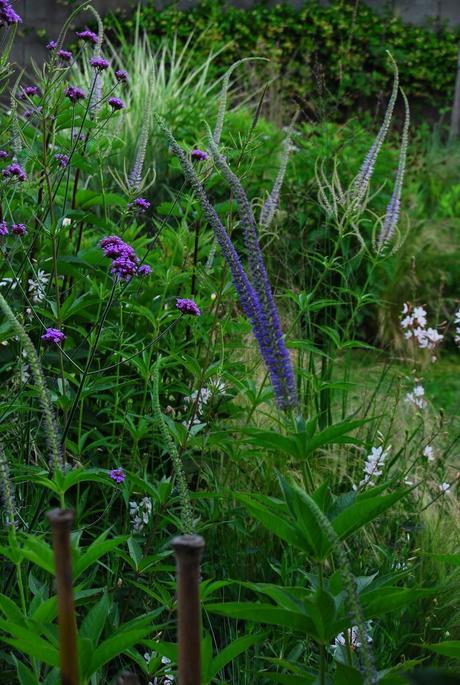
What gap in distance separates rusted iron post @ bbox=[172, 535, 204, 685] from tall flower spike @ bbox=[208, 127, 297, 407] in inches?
22.7

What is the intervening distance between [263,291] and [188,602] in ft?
1.94

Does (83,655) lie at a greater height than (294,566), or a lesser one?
greater

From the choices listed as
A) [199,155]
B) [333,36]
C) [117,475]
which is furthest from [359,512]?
[333,36]

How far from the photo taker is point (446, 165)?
28.2 feet

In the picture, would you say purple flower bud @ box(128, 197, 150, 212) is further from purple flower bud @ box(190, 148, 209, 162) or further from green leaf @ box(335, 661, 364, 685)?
green leaf @ box(335, 661, 364, 685)

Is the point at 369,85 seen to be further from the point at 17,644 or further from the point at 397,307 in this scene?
the point at 17,644

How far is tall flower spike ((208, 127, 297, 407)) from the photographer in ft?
4.17

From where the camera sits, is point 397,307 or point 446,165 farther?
point 446,165

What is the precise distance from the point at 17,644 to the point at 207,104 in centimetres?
627

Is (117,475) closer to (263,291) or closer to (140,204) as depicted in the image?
(140,204)

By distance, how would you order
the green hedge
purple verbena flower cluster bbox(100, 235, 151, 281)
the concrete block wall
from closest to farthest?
purple verbena flower cluster bbox(100, 235, 151, 281), the green hedge, the concrete block wall

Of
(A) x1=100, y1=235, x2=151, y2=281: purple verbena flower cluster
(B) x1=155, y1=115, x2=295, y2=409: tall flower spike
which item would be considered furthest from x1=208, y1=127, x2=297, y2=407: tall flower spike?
(A) x1=100, y1=235, x2=151, y2=281: purple verbena flower cluster


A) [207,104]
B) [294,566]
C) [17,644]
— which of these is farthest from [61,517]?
[207,104]

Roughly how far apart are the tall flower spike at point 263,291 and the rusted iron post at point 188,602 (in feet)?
1.89
